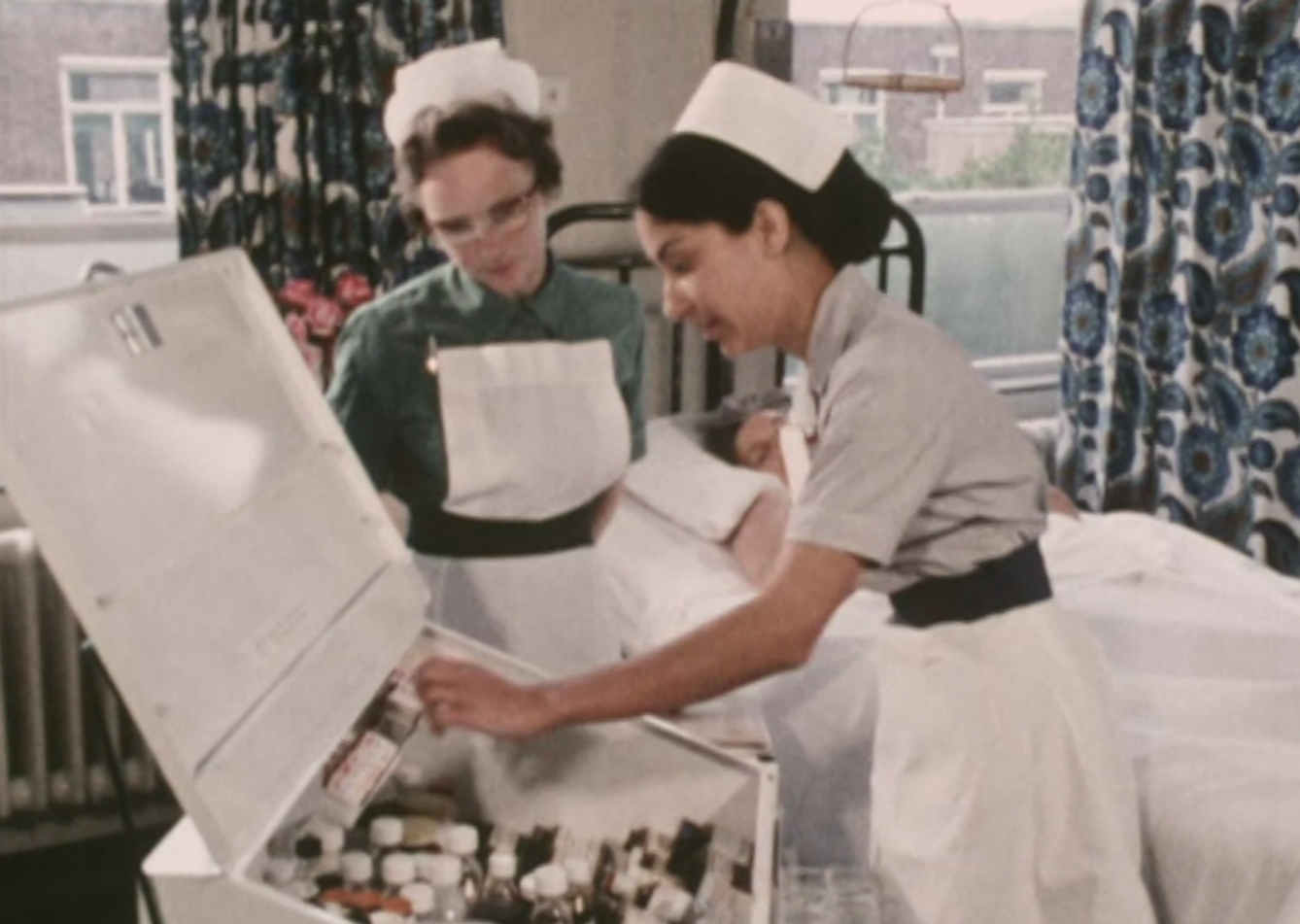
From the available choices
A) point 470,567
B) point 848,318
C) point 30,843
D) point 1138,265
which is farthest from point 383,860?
point 1138,265

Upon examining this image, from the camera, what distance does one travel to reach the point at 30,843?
306 centimetres

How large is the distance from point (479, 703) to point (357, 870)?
20 cm

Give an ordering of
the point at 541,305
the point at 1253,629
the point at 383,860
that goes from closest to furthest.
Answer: the point at 383,860
the point at 541,305
the point at 1253,629

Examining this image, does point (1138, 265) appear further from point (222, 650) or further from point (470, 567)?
point (222, 650)

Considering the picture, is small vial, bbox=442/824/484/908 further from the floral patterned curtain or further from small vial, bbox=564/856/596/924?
the floral patterned curtain

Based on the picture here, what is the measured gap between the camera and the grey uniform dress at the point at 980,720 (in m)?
1.59

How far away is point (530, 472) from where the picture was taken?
222cm

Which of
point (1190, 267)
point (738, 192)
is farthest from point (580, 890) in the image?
point (1190, 267)

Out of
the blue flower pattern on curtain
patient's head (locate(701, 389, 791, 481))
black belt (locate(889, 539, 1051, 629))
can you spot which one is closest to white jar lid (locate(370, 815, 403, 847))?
black belt (locate(889, 539, 1051, 629))

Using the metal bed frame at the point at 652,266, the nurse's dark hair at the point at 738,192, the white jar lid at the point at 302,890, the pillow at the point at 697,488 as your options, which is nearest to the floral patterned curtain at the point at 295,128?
the metal bed frame at the point at 652,266

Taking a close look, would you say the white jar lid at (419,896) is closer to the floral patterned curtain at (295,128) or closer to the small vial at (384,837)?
the small vial at (384,837)

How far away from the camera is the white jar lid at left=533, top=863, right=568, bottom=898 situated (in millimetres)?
1348

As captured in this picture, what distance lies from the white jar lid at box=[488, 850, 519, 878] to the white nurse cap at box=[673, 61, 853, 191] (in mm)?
681

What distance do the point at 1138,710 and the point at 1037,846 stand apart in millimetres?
686
